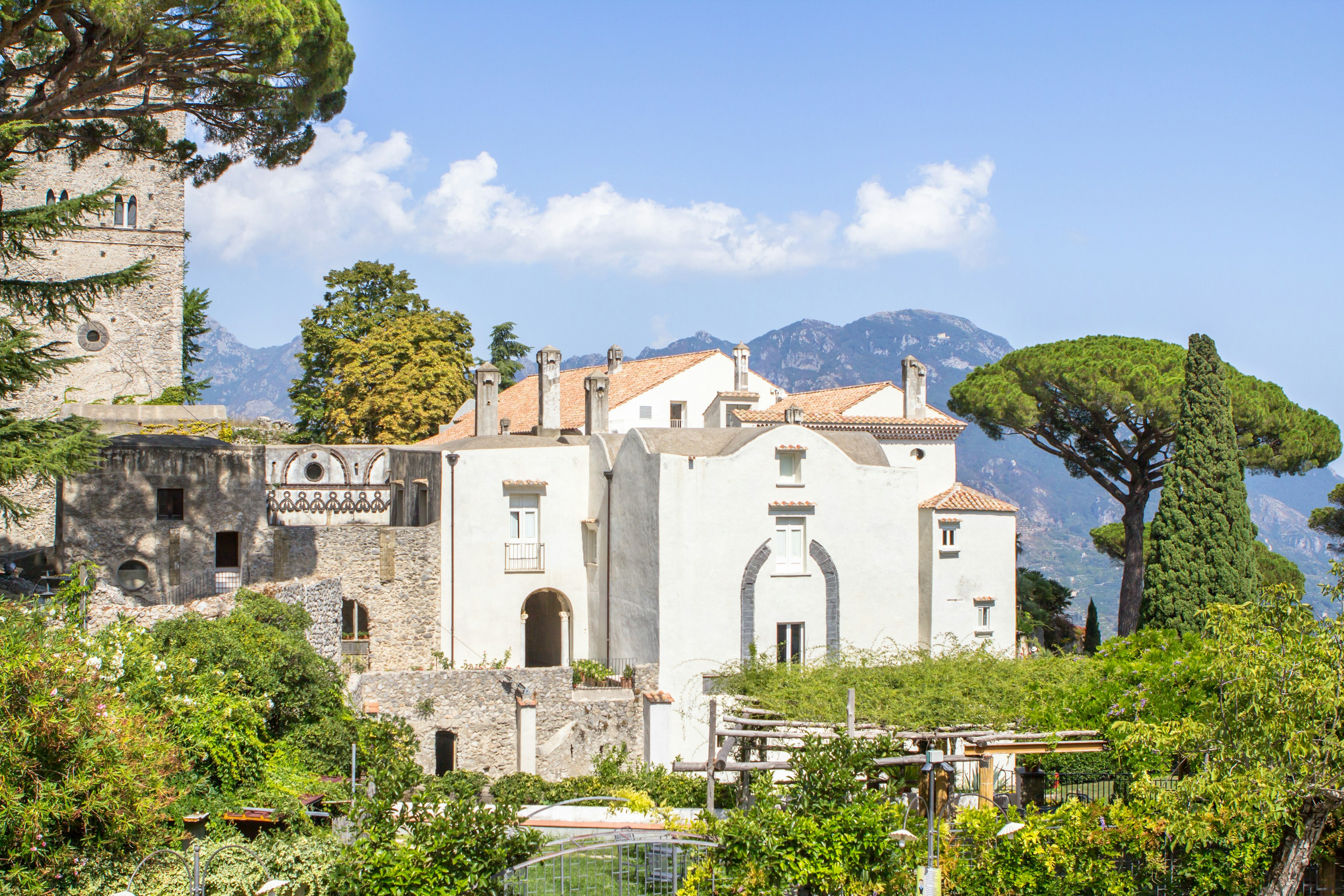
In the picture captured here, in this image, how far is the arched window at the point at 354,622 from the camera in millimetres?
30016

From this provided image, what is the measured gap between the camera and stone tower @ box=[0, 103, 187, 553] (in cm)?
4266

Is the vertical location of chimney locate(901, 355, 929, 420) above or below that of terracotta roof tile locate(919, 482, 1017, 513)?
above

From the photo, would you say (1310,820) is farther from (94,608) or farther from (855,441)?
(94,608)

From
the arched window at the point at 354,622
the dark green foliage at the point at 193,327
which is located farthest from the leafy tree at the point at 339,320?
the arched window at the point at 354,622

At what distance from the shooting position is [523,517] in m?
32.1

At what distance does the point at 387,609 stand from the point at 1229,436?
25.4 m

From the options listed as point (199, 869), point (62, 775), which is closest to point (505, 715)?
point (199, 869)

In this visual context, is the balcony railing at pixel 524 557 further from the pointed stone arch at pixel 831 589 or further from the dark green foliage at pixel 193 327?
the dark green foliage at pixel 193 327

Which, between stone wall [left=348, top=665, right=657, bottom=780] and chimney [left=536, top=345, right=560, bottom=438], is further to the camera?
chimney [left=536, top=345, right=560, bottom=438]

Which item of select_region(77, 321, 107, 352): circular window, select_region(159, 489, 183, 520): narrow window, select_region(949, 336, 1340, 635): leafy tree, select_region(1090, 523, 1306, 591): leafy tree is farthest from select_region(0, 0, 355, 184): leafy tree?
select_region(1090, 523, 1306, 591): leafy tree

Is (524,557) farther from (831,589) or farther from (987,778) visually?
(987,778)

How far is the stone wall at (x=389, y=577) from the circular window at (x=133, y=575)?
12.4ft

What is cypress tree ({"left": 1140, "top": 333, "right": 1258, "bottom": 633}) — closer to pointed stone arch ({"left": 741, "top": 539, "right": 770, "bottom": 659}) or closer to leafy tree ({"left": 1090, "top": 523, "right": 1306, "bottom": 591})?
leafy tree ({"left": 1090, "top": 523, "right": 1306, "bottom": 591})

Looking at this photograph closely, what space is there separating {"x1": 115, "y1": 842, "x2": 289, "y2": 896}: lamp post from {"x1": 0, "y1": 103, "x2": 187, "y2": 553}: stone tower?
33176mm
